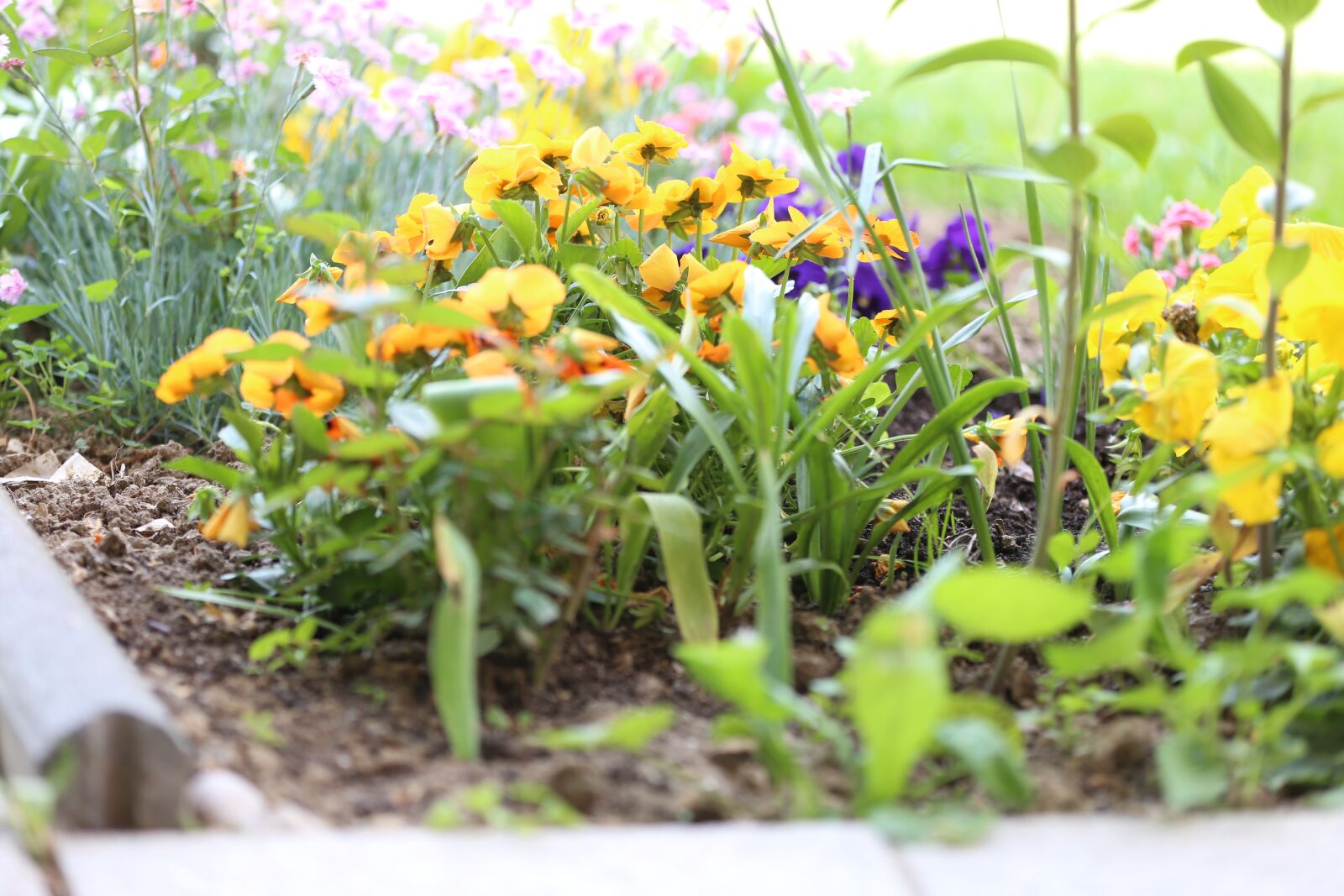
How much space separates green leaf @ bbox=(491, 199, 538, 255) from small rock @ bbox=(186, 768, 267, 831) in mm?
662

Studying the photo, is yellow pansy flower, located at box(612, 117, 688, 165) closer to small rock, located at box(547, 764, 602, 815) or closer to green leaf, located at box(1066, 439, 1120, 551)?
green leaf, located at box(1066, 439, 1120, 551)

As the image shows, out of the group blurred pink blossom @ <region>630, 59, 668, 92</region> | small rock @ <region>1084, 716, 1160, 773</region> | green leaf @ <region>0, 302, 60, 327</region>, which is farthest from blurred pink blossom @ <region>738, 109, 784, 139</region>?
small rock @ <region>1084, 716, 1160, 773</region>

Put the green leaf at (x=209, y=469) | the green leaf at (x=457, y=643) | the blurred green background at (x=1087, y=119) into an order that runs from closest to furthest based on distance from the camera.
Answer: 1. the green leaf at (x=457, y=643)
2. the green leaf at (x=209, y=469)
3. the blurred green background at (x=1087, y=119)

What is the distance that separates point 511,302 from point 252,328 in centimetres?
106

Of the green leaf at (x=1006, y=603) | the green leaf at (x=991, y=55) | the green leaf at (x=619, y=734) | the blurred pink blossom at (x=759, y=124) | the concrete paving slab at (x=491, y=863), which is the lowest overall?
the concrete paving slab at (x=491, y=863)

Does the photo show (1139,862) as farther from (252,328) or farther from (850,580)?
(252,328)

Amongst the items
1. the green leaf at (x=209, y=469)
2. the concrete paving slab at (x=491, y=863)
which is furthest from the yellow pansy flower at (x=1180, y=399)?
the green leaf at (x=209, y=469)

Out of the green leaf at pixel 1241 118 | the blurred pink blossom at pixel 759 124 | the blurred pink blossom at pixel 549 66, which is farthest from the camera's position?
the blurred pink blossom at pixel 759 124

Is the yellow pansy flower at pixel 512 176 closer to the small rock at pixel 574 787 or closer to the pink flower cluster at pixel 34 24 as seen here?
the small rock at pixel 574 787


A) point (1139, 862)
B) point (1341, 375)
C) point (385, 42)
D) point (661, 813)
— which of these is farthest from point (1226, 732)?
point (385, 42)

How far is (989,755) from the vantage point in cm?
83

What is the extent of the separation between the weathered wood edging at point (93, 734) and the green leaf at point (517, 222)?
1.96 ft

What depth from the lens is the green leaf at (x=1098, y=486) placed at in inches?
48.9

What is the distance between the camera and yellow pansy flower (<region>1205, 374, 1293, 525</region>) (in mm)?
943
